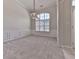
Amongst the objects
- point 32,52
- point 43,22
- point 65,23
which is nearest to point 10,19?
point 32,52

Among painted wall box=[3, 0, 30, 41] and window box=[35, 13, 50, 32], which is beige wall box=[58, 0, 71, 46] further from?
window box=[35, 13, 50, 32]

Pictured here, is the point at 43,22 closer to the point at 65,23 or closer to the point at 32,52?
the point at 65,23

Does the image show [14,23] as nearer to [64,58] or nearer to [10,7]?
[10,7]

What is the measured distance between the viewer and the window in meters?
12.5

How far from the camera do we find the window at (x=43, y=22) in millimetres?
12492

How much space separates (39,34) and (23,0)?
4706 millimetres

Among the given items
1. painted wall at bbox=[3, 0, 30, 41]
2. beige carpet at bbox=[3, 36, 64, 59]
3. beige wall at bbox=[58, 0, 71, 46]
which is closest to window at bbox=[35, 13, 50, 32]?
painted wall at bbox=[3, 0, 30, 41]

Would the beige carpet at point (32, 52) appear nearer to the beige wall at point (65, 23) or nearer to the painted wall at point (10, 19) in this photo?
the beige wall at point (65, 23)

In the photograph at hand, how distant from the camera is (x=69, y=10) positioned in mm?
5270

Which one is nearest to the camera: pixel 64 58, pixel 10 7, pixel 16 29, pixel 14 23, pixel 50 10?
pixel 64 58

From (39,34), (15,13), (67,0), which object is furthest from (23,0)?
(67,0)

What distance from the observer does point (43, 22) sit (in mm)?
12766

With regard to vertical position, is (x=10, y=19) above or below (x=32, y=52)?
above

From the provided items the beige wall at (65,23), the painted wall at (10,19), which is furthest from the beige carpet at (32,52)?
the painted wall at (10,19)
